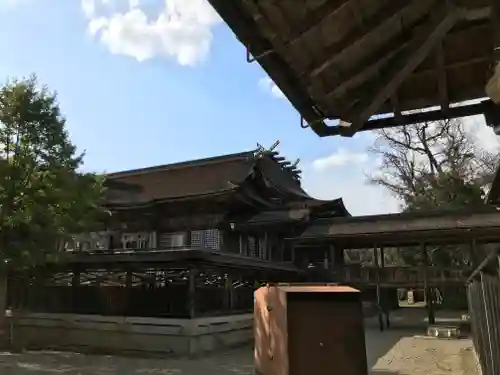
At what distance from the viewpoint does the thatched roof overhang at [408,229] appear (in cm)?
1883

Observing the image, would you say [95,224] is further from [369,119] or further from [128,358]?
[369,119]

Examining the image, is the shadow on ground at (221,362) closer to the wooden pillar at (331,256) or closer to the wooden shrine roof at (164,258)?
the wooden shrine roof at (164,258)

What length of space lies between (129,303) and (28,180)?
4.99m

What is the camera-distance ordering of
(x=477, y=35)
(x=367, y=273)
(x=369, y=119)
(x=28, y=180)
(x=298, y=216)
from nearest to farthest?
(x=477, y=35), (x=369, y=119), (x=28, y=180), (x=367, y=273), (x=298, y=216)

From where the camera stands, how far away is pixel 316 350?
→ 296cm

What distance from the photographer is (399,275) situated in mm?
19500

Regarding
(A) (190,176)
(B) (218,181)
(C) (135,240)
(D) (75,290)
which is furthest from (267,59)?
(A) (190,176)

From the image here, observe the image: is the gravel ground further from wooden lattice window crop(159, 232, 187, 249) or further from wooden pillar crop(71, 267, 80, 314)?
wooden lattice window crop(159, 232, 187, 249)

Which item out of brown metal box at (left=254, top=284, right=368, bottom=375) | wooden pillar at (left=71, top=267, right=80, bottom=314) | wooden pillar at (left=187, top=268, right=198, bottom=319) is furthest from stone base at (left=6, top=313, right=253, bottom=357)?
brown metal box at (left=254, top=284, right=368, bottom=375)

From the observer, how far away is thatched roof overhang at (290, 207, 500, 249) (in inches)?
741

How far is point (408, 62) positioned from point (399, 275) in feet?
59.5

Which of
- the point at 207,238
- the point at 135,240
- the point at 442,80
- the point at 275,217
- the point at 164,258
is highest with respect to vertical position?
the point at 275,217

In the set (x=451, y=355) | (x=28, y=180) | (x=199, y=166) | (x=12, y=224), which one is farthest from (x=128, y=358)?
(x=199, y=166)

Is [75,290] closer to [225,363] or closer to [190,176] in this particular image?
[225,363]
